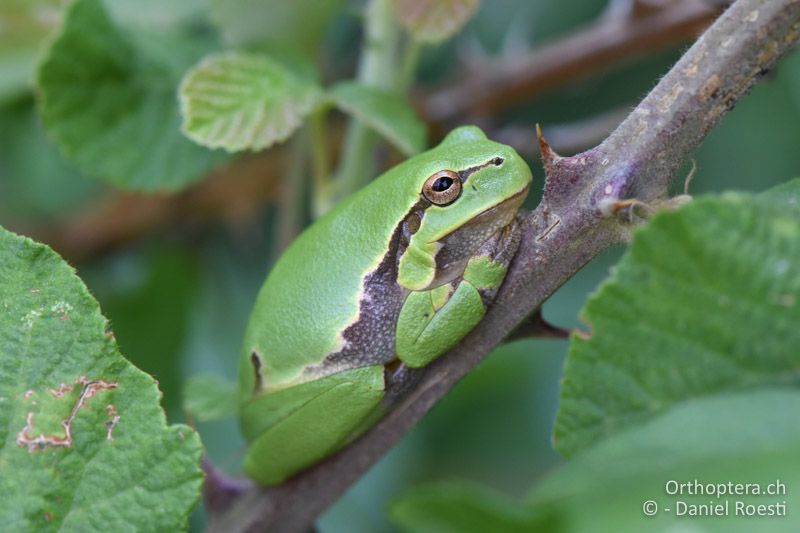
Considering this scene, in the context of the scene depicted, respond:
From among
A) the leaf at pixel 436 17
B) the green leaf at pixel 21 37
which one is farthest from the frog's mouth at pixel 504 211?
the green leaf at pixel 21 37

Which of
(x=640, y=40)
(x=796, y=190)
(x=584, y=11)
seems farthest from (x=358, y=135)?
(x=584, y=11)

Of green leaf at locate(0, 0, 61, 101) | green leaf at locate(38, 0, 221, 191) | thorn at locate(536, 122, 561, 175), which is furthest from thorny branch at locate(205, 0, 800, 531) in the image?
green leaf at locate(0, 0, 61, 101)

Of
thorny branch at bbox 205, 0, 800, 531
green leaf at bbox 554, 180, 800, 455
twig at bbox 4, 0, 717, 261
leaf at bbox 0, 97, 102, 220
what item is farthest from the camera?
leaf at bbox 0, 97, 102, 220

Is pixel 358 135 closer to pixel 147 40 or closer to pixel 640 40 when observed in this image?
pixel 147 40

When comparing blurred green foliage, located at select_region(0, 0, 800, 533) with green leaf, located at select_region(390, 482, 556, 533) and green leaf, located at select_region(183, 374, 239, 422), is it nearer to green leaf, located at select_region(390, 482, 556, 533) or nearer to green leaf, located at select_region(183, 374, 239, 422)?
green leaf, located at select_region(183, 374, 239, 422)

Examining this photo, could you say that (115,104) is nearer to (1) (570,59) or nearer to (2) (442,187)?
(2) (442,187)

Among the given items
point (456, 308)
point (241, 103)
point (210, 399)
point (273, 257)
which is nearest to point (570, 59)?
point (273, 257)
